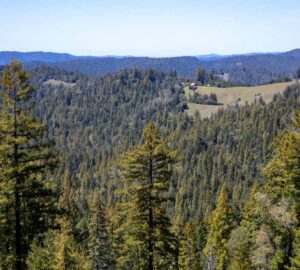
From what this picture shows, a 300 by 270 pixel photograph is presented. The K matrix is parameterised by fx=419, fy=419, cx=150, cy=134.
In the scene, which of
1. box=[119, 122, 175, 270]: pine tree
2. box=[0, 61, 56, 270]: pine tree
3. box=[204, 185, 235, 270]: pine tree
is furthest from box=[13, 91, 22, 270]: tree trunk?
box=[204, 185, 235, 270]: pine tree

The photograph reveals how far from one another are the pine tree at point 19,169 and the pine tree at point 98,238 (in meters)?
29.6

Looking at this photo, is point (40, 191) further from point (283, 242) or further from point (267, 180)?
point (283, 242)

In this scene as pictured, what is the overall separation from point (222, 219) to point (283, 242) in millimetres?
21739

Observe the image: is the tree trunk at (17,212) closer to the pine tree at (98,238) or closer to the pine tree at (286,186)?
the pine tree at (286,186)

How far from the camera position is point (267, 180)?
30562mm

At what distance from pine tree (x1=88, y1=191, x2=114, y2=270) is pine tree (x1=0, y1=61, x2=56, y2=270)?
29562 mm

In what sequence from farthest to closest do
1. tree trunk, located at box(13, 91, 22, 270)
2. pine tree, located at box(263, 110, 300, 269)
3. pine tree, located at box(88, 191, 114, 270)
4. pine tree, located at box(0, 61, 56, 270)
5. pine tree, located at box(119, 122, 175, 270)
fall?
1. pine tree, located at box(88, 191, 114, 270)
2. pine tree, located at box(263, 110, 300, 269)
3. pine tree, located at box(119, 122, 175, 270)
4. tree trunk, located at box(13, 91, 22, 270)
5. pine tree, located at box(0, 61, 56, 270)

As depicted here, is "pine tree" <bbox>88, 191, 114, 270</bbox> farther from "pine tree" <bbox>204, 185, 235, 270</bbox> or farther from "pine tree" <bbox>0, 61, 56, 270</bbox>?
"pine tree" <bbox>0, 61, 56, 270</bbox>

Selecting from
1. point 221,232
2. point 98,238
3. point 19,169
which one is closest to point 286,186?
point 19,169

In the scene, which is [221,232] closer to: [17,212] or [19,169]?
[17,212]

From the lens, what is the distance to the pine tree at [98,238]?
165 feet

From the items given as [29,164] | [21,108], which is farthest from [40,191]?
[21,108]

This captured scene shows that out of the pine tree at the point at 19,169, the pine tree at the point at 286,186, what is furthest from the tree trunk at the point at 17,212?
the pine tree at the point at 286,186

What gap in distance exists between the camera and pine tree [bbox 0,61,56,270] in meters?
18.9
